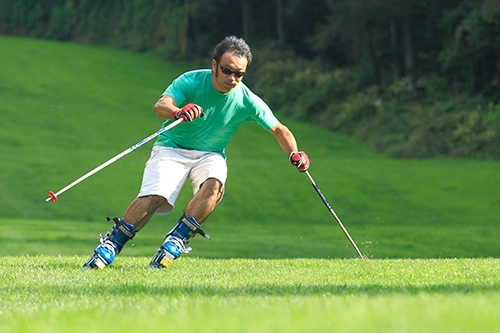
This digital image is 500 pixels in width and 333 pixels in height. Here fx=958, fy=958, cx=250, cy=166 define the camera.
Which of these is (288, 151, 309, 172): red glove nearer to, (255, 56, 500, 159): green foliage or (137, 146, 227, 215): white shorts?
(137, 146, 227, 215): white shorts

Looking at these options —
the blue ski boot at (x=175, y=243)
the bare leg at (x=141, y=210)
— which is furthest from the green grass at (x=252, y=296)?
the bare leg at (x=141, y=210)

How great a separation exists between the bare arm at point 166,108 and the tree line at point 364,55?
2099cm

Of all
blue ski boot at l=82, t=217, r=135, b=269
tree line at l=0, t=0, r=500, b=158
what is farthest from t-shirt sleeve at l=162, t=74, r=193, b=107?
tree line at l=0, t=0, r=500, b=158

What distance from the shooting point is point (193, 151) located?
8.52 meters

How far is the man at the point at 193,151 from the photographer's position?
26.7ft

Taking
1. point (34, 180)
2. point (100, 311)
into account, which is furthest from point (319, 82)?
point (100, 311)

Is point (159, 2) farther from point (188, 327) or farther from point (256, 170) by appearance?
point (188, 327)

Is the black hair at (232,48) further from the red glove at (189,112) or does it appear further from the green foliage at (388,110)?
the green foliage at (388,110)

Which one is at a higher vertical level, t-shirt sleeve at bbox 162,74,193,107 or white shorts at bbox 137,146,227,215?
t-shirt sleeve at bbox 162,74,193,107

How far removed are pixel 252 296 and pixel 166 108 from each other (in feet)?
9.32

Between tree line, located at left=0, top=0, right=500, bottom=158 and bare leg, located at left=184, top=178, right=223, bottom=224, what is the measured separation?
68.0ft

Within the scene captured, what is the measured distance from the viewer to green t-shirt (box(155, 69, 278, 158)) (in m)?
8.40

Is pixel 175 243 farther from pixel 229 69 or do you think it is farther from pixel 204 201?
pixel 229 69

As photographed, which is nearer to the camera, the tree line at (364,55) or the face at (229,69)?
the face at (229,69)
